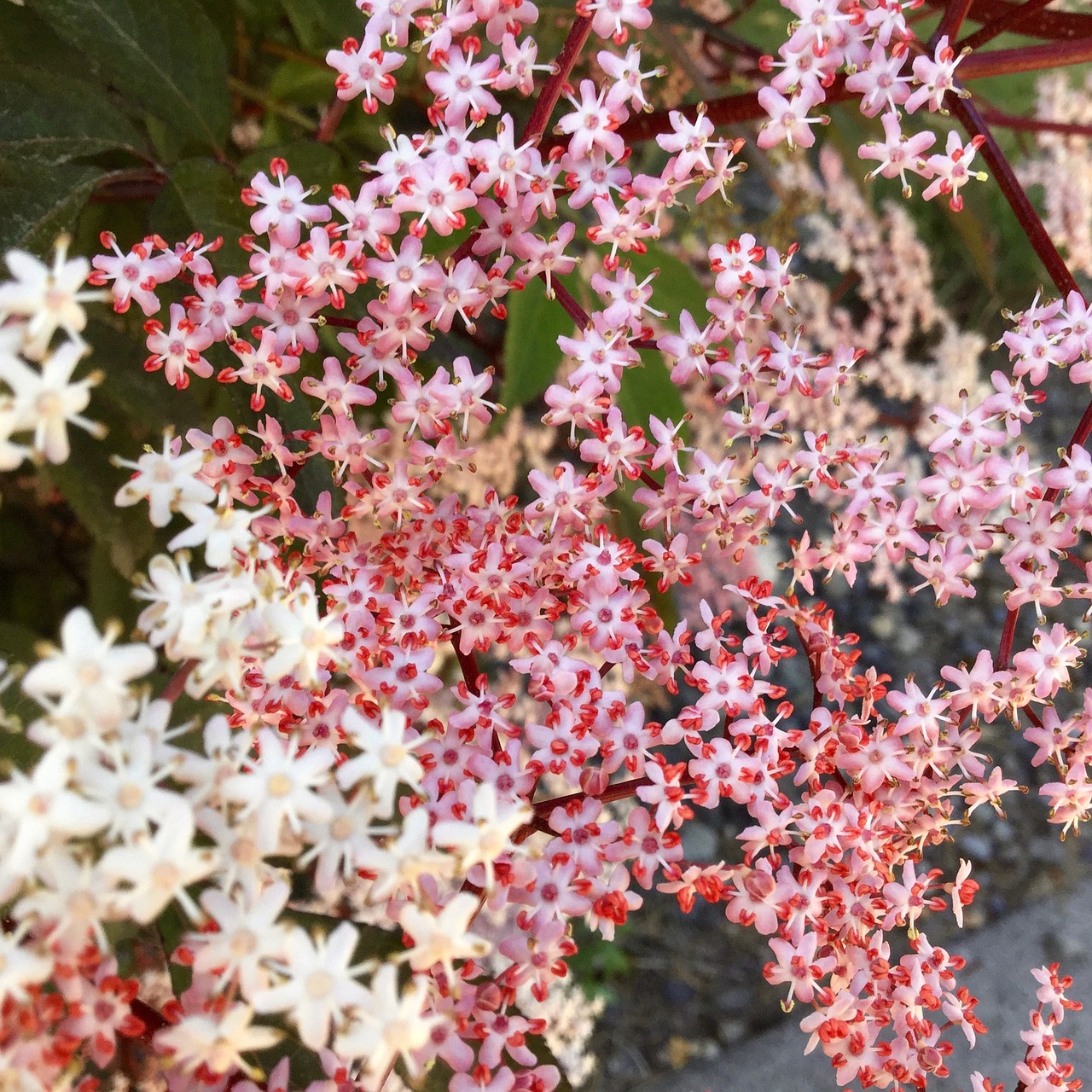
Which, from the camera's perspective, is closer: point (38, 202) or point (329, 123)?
point (38, 202)

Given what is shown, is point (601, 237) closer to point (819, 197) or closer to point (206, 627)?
point (206, 627)

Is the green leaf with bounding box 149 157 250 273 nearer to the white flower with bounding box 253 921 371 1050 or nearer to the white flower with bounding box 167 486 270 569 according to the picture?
the white flower with bounding box 167 486 270 569

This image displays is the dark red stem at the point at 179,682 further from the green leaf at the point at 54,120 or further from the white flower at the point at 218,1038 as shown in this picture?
the green leaf at the point at 54,120

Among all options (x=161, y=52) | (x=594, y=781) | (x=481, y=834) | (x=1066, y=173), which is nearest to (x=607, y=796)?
(x=594, y=781)

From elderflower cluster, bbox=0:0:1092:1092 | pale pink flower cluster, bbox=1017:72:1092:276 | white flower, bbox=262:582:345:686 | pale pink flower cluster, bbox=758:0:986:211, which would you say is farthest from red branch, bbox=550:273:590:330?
pale pink flower cluster, bbox=1017:72:1092:276

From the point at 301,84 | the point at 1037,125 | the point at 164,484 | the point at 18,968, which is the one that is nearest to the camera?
the point at 18,968

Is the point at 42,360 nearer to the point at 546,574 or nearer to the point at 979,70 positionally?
the point at 546,574
